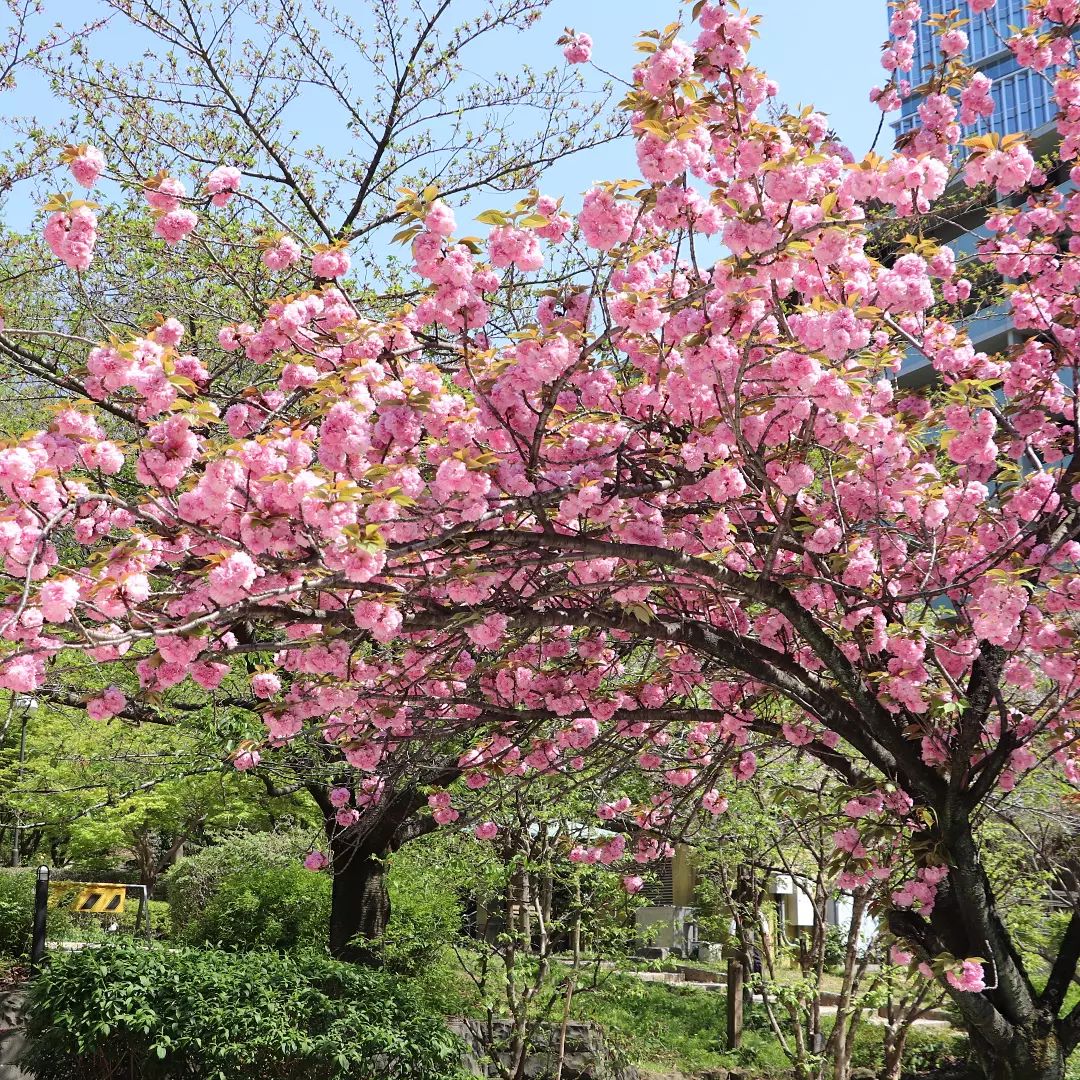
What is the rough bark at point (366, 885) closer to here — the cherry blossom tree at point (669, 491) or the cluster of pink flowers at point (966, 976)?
the cherry blossom tree at point (669, 491)

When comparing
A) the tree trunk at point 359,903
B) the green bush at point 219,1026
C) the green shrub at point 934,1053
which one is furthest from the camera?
the green shrub at point 934,1053

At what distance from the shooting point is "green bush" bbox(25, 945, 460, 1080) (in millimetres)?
5875

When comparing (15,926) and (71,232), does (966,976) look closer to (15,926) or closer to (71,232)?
(71,232)

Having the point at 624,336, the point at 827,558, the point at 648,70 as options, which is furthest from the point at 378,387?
the point at 827,558

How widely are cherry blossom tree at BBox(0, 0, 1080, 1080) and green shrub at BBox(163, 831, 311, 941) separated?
8243mm

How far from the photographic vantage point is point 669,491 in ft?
12.4

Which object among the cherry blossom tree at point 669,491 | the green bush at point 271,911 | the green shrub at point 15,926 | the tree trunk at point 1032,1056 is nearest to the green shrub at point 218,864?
the green bush at point 271,911

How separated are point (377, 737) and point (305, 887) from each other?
315 inches

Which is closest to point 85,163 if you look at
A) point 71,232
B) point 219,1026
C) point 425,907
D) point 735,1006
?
point 71,232

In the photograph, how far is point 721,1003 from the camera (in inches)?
547

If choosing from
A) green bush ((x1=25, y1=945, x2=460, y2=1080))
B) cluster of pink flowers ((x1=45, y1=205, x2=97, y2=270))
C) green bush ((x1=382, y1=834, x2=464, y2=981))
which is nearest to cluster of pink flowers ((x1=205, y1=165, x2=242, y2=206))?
cluster of pink flowers ((x1=45, y1=205, x2=97, y2=270))

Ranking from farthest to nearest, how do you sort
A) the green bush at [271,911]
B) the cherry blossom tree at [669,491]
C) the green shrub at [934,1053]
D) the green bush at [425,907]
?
the green bush at [271,911] → the green shrub at [934,1053] → the green bush at [425,907] → the cherry blossom tree at [669,491]

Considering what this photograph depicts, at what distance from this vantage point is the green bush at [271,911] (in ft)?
38.0

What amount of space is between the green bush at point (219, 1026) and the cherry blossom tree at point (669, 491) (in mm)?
1837
